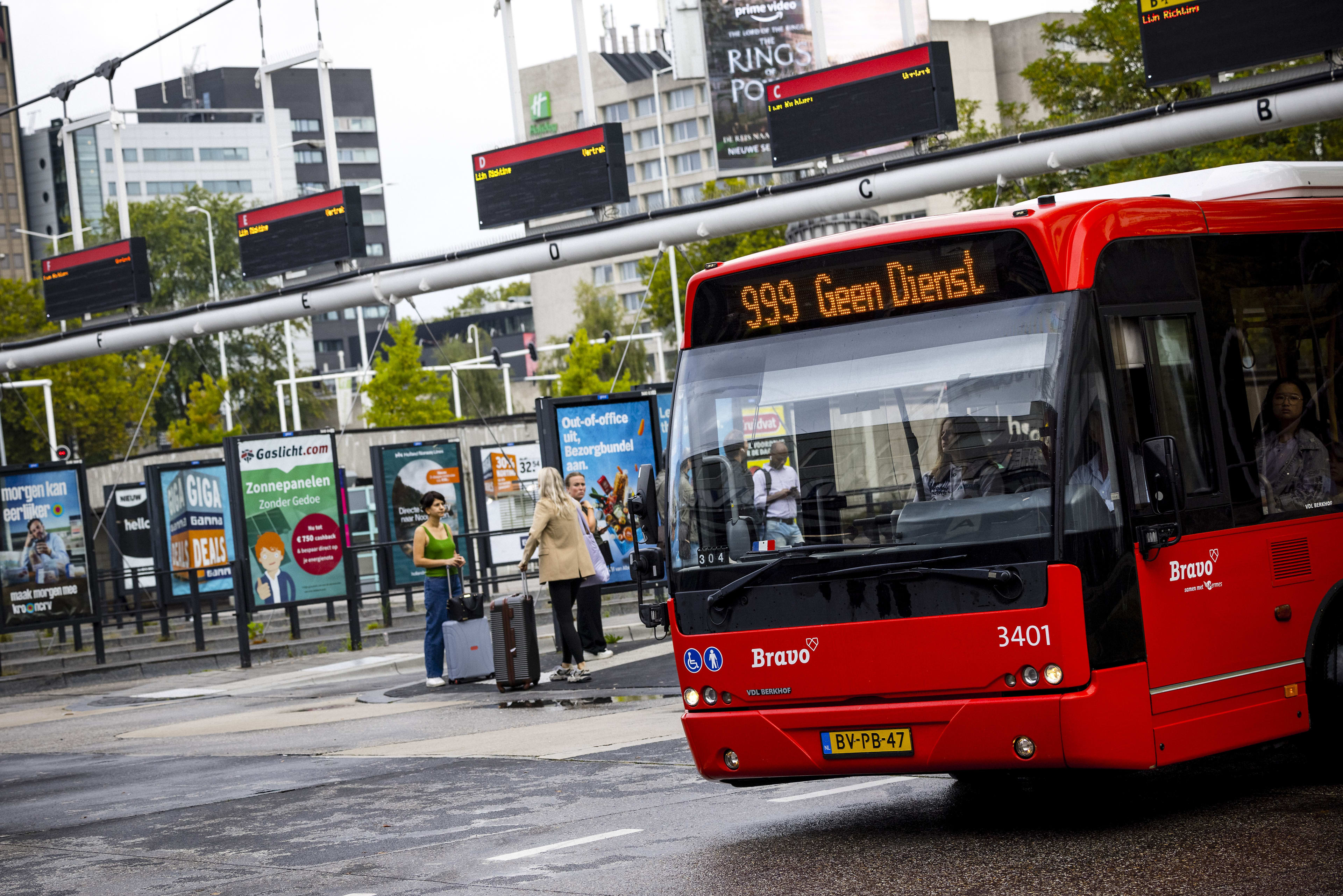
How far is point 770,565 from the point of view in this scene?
7934 millimetres

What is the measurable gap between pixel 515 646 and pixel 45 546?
10575mm

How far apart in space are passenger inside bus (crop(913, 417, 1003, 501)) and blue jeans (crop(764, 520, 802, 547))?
2.09 feet

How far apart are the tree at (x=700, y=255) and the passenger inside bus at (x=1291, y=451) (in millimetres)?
53850

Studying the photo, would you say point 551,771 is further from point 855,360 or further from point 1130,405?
point 1130,405

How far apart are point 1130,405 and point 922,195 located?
13.5m

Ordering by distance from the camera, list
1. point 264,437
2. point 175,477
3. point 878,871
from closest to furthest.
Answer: point 878,871
point 264,437
point 175,477

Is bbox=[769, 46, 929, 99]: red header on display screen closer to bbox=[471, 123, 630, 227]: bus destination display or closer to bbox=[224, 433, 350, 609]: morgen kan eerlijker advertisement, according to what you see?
bbox=[471, 123, 630, 227]: bus destination display

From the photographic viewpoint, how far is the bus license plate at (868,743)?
24.7 feet

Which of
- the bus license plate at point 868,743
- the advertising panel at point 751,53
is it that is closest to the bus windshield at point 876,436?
the bus license plate at point 868,743

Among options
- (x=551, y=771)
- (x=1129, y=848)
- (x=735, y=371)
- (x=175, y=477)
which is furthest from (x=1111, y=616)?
(x=175, y=477)

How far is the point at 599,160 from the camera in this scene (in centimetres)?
2152

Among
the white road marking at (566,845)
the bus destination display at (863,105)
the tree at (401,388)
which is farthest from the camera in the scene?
the tree at (401,388)

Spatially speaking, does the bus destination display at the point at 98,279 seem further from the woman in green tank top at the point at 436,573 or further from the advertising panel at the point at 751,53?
the advertising panel at the point at 751,53

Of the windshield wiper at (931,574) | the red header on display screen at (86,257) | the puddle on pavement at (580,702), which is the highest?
the red header on display screen at (86,257)
